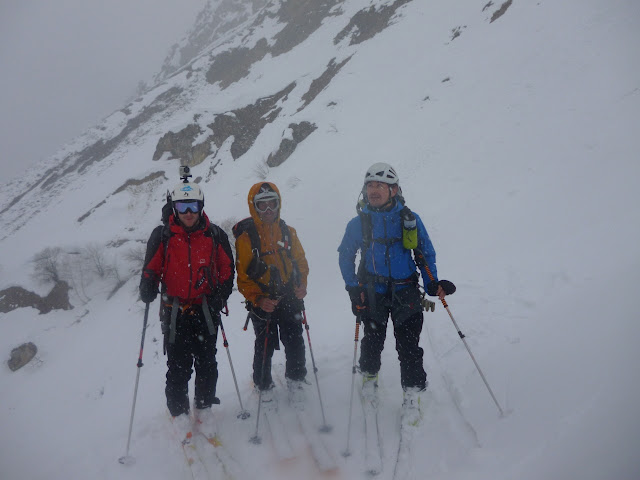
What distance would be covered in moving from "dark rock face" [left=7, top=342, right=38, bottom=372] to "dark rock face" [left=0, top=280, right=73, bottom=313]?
189 inches

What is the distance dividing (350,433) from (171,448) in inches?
85.3

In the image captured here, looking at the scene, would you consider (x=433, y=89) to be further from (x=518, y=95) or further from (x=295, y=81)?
(x=295, y=81)

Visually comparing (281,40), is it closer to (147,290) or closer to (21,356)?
(21,356)

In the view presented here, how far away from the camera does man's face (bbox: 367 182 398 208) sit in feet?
11.5

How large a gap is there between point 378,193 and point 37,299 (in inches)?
1229

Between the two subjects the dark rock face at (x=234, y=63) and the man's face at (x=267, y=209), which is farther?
the dark rock face at (x=234, y=63)

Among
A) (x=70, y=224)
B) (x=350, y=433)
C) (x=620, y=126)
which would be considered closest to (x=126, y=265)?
(x=70, y=224)

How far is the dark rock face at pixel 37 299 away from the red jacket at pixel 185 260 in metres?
26.8

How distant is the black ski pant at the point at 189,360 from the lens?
3.77m

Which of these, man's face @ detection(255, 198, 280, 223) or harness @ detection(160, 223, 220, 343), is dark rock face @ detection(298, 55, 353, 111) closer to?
man's face @ detection(255, 198, 280, 223)

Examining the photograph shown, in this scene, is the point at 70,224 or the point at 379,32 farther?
the point at 70,224

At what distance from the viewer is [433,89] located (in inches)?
685

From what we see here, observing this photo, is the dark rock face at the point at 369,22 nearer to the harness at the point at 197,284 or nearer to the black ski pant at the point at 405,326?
the harness at the point at 197,284

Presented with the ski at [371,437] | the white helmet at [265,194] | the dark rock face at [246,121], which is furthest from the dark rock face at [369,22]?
the ski at [371,437]
